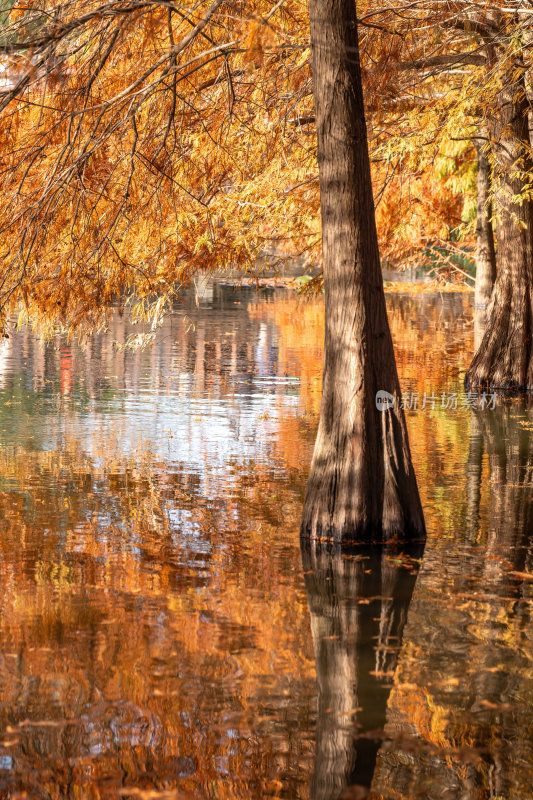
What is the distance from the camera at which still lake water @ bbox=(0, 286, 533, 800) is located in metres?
4.87

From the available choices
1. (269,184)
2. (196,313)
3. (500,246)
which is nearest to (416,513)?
(269,184)

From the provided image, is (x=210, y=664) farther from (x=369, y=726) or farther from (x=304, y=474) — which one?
(x=304, y=474)

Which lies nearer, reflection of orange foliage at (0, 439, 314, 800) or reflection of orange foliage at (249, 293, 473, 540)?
reflection of orange foliage at (0, 439, 314, 800)

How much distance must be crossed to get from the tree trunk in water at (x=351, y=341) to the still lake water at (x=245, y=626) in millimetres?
457

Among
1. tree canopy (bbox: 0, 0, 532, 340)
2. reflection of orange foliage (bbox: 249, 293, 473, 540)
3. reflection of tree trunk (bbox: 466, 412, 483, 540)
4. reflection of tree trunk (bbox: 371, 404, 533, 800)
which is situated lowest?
reflection of tree trunk (bbox: 371, 404, 533, 800)

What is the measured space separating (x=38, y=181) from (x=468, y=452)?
6.48m

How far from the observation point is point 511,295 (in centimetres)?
1773

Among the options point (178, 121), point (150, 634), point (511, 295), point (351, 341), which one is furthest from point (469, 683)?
point (511, 295)

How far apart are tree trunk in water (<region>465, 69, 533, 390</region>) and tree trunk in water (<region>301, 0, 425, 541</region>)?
906 centimetres

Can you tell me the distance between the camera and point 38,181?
12.6m

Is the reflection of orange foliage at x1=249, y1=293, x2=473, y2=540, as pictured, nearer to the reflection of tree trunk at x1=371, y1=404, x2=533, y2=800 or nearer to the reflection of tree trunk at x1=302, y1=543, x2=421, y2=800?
the reflection of tree trunk at x1=371, y1=404, x2=533, y2=800

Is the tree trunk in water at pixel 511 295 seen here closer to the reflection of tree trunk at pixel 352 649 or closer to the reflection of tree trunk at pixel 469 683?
the reflection of tree trunk at pixel 469 683

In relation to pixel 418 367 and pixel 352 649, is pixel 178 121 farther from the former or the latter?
pixel 418 367

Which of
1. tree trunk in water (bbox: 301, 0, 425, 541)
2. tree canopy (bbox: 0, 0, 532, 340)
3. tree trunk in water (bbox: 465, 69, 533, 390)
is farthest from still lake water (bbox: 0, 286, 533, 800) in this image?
tree trunk in water (bbox: 465, 69, 533, 390)
